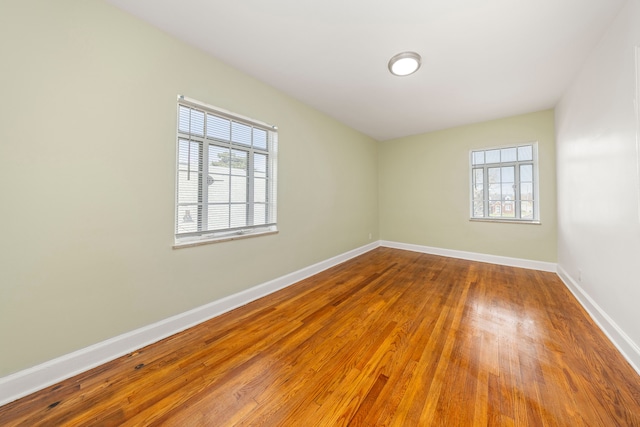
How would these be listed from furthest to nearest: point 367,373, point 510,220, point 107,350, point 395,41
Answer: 1. point 510,220
2. point 395,41
3. point 107,350
4. point 367,373

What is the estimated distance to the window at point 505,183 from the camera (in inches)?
147

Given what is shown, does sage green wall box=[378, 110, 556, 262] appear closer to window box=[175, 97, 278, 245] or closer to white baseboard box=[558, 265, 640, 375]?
white baseboard box=[558, 265, 640, 375]

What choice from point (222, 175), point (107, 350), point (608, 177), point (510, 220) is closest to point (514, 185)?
point (510, 220)

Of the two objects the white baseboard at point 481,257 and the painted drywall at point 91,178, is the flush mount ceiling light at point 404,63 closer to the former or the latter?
the painted drywall at point 91,178

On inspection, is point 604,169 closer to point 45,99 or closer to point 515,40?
point 515,40

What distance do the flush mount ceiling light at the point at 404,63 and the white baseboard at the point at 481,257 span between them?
3.59m

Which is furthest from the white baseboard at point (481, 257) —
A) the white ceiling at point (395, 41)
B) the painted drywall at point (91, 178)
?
the painted drywall at point (91, 178)

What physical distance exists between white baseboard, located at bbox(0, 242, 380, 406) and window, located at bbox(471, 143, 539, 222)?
4324mm

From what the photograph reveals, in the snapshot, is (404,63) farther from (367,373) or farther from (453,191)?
(453,191)

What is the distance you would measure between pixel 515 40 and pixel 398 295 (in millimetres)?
2833

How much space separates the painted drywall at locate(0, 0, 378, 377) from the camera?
4.33 ft

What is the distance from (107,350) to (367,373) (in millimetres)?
1927

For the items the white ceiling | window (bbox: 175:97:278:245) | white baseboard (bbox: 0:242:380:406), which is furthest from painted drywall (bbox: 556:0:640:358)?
white baseboard (bbox: 0:242:380:406)

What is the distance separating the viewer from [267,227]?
2814 millimetres
